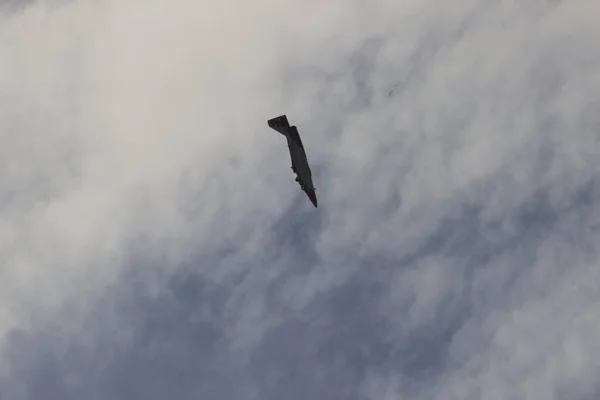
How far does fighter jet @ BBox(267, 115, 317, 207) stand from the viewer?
336ft

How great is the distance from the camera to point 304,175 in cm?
10938

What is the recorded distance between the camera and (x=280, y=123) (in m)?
102

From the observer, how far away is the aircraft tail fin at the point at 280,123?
334 feet

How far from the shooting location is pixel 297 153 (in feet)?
348

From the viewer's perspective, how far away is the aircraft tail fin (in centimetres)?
10194

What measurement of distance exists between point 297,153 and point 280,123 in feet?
19.6

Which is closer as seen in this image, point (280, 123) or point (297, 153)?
point (280, 123)

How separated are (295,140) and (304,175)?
22.8ft

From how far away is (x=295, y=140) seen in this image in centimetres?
10481

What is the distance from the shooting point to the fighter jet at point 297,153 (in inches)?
4035
